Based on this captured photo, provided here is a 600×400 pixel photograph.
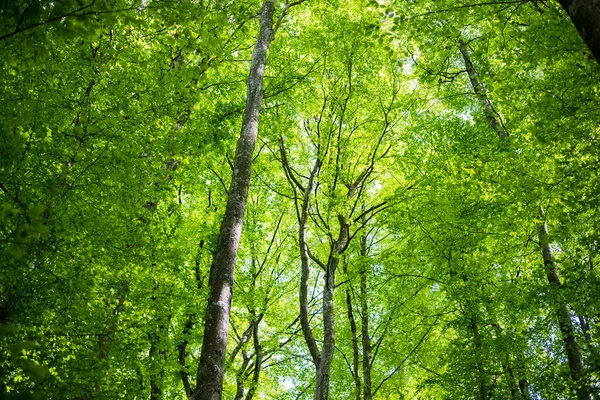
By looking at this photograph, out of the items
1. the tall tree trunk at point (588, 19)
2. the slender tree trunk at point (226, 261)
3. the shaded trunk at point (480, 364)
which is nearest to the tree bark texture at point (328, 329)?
the shaded trunk at point (480, 364)

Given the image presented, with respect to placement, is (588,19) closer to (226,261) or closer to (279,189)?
(226,261)

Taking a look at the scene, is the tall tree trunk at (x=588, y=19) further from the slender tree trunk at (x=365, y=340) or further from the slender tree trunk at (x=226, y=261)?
the slender tree trunk at (x=365, y=340)

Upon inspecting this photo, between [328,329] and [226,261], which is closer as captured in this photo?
[226,261]

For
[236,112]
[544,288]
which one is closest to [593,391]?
[544,288]

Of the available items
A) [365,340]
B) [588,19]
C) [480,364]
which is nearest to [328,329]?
[480,364]

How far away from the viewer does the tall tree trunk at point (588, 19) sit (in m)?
2.76

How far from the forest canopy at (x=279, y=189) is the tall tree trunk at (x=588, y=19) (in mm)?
16

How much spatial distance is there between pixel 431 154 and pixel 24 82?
12153mm

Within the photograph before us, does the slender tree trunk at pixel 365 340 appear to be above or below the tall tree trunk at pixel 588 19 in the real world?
above

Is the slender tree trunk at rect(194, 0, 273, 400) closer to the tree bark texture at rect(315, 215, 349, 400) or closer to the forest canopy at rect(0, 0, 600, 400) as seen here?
the forest canopy at rect(0, 0, 600, 400)

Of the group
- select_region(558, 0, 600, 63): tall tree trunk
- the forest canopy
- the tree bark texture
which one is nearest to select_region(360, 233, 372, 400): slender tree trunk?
the forest canopy

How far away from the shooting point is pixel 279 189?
1627 cm

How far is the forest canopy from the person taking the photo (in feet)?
21.1

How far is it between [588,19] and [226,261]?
15.6 ft
